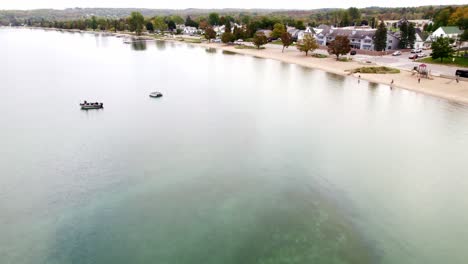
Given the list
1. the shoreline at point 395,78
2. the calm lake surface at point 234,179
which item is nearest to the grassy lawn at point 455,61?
the shoreline at point 395,78

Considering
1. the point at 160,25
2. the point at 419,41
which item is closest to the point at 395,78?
the point at 419,41

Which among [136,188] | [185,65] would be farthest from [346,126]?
[185,65]

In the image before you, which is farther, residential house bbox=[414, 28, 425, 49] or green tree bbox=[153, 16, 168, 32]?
green tree bbox=[153, 16, 168, 32]

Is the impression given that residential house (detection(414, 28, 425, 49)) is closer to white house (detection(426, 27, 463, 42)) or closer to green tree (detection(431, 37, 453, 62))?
white house (detection(426, 27, 463, 42))

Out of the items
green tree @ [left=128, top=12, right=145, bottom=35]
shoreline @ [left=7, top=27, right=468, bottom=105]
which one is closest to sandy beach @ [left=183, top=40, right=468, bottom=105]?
shoreline @ [left=7, top=27, right=468, bottom=105]

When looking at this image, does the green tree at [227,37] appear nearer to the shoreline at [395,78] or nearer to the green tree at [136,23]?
the shoreline at [395,78]

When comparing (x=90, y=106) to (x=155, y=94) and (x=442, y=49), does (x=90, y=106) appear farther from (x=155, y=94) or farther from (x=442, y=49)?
(x=442, y=49)
